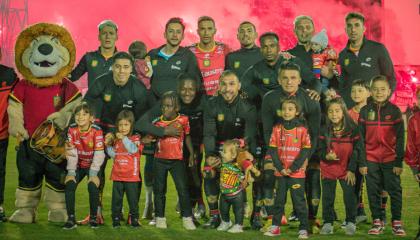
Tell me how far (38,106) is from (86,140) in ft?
2.59

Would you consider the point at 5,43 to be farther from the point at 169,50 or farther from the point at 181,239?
the point at 181,239

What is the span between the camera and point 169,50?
319 inches

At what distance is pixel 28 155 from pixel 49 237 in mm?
1219

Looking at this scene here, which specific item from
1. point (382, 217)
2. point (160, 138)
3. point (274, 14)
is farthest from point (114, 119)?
point (274, 14)

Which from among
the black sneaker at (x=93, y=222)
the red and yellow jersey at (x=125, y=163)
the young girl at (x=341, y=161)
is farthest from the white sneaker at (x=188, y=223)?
the young girl at (x=341, y=161)

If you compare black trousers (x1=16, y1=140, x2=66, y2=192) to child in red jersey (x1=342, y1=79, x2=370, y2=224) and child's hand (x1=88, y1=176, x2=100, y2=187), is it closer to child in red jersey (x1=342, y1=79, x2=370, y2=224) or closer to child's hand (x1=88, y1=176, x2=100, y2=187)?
child's hand (x1=88, y1=176, x2=100, y2=187)

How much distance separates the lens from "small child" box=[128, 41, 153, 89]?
8.14 metres

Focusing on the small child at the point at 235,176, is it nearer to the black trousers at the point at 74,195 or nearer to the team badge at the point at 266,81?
the team badge at the point at 266,81

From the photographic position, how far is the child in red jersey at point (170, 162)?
734 cm

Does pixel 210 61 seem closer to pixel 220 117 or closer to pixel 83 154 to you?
pixel 220 117

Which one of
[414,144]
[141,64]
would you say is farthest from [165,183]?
[414,144]

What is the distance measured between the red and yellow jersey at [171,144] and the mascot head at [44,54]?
4.04 feet

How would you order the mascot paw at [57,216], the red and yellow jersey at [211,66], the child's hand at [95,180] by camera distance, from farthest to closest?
1. the red and yellow jersey at [211,66]
2. the mascot paw at [57,216]
3. the child's hand at [95,180]

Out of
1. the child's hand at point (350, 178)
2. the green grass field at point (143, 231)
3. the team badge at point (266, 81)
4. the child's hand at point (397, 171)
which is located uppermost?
the team badge at point (266, 81)
